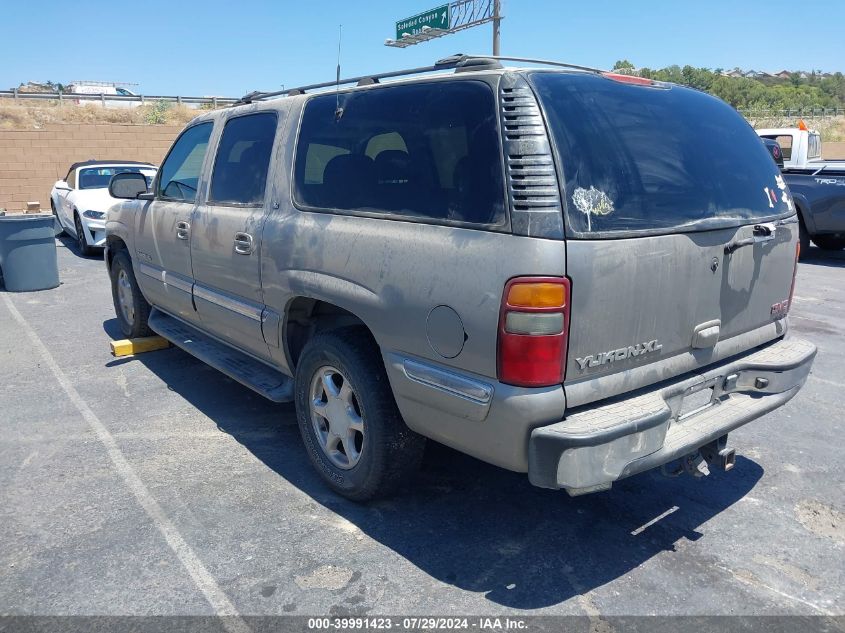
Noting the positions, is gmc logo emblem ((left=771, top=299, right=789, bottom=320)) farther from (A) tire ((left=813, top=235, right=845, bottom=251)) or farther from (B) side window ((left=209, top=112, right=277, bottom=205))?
(A) tire ((left=813, top=235, right=845, bottom=251))

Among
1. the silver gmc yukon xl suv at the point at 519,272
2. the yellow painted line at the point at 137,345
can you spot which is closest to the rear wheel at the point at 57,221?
the yellow painted line at the point at 137,345

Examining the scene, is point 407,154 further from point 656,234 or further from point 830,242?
point 830,242

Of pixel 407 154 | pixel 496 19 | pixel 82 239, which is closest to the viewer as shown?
pixel 407 154

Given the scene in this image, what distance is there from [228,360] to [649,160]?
2963mm

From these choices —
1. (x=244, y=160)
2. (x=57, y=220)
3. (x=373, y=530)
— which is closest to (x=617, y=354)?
(x=373, y=530)

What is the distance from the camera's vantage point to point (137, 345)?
6.17 m

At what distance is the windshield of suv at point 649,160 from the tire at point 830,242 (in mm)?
9335

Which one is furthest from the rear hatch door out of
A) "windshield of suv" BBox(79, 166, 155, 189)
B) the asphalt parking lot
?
"windshield of suv" BBox(79, 166, 155, 189)

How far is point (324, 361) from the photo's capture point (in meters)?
3.49

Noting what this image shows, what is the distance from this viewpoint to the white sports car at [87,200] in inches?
465

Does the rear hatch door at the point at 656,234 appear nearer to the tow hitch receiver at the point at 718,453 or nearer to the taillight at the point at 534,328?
the taillight at the point at 534,328

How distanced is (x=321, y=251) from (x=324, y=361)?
0.55 m

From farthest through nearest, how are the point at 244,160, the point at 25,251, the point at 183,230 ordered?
the point at 25,251 < the point at 183,230 < the point at 244,160

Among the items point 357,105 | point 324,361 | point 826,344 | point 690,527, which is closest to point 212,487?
point 324,361
